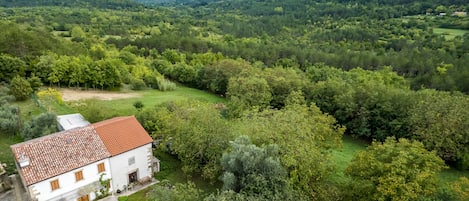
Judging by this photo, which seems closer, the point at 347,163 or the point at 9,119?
the point at 9,119

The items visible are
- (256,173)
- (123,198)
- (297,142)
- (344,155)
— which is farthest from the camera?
(344,155)

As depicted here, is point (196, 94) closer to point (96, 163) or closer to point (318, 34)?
point (96, 163)

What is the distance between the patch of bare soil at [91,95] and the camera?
167ft

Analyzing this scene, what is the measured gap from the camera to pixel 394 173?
22.4 metres

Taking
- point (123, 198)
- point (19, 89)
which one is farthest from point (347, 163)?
point (19, 89)

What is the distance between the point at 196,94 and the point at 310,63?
122 ft

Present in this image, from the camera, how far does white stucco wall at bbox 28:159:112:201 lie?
24781 mm

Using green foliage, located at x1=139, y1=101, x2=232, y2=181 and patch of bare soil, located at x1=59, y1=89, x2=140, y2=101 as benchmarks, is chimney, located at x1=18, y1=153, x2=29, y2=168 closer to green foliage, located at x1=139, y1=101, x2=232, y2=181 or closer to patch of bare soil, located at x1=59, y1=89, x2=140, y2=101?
green foliage, located at x1=139, y1=101, x2=232, y2=181

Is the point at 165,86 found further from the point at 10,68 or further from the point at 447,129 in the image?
the point at 447,129

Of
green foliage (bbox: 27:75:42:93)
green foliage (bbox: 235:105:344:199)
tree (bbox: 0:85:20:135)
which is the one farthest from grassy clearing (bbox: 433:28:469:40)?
tree (bbox: 0:85:20:135)

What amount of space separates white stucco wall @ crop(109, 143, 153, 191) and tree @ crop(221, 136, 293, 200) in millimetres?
9408

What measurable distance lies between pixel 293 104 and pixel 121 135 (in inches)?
781

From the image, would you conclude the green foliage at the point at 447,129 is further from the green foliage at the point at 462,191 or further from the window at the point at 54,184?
the window at the point at 54,184

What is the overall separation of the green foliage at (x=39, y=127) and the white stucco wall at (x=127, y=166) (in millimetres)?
8940
